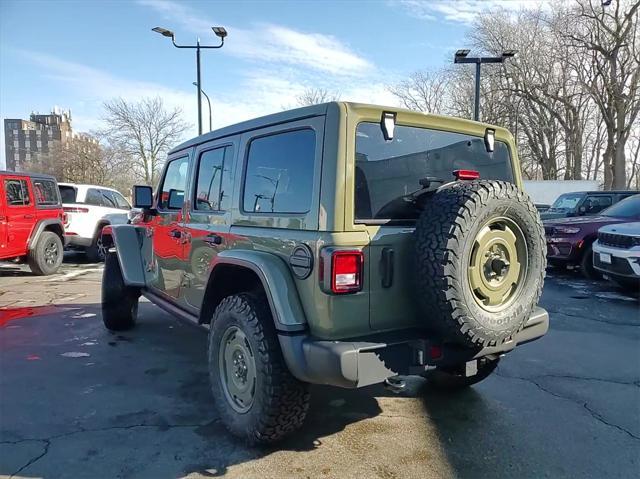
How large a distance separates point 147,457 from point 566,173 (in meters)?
39.8

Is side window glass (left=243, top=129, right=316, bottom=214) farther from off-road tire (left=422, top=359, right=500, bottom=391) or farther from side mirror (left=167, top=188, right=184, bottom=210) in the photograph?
off-road tire (left=422, top=359, right=500, bottom=391)

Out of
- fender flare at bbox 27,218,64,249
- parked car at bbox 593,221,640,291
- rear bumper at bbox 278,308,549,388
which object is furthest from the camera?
fender flare at bbox 27,218,64,249

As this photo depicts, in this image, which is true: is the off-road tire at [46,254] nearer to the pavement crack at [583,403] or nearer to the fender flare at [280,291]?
the fender flare at [280,291]

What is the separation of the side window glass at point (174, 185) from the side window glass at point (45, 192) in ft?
20.1

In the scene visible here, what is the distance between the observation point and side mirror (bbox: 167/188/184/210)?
4.35 meters

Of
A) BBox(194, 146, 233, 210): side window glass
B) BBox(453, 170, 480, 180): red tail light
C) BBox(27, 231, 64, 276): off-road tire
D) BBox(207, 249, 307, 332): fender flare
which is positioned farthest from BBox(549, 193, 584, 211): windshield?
BBox(27, 231, 64, 276): off-road tire

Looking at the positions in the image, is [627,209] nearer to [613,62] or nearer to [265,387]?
[265,387]

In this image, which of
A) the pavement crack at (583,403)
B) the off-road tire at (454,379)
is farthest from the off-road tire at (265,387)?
the pavement crack at (583,403)

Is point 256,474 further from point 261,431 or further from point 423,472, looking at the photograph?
point 423,472

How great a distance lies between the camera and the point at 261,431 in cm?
289

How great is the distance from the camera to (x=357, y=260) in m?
2.61

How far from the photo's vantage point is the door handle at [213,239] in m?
3.49

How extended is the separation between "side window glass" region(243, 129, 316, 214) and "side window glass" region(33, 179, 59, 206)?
7978 mm

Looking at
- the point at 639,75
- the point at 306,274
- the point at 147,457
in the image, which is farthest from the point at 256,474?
the point at 639,75
